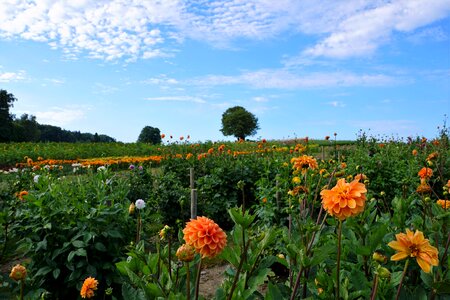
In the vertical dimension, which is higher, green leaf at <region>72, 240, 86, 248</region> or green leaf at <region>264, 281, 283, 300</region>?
green leaf at <region>264, 281, 283, 300</region>

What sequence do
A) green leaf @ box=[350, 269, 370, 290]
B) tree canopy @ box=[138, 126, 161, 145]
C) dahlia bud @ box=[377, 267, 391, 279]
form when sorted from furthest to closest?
tree canopy @ box=[138, 126, 161, 145], green leaf @ box=[350, 269, 370, 290], dahlia bud @ box=[377, 267, 391, 279]

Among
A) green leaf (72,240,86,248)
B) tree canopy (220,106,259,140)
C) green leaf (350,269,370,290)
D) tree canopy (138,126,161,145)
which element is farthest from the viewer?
tree canopy (220,106,259,140)

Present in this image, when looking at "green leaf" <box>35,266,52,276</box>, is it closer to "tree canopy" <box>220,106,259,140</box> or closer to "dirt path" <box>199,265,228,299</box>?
"dirt path" <box>199,265,228,299</box>

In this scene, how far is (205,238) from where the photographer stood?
1.10 m

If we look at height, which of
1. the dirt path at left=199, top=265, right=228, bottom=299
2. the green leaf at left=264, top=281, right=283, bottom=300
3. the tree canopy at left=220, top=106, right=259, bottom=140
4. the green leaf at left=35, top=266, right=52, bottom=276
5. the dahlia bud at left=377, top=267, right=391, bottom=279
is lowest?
the dirt path at left=199, top=265, right=228, bottom=299

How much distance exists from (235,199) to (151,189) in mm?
1236

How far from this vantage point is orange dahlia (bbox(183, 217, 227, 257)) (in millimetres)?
1100

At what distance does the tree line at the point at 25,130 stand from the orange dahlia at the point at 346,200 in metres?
29.3

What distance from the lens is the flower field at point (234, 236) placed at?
1.19 m

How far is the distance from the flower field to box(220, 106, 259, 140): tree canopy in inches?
1316

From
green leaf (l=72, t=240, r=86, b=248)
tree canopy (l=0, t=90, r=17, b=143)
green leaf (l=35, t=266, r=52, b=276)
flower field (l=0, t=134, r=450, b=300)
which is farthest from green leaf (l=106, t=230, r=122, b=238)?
tree canopy (l=0, t=90, r=17, b=143)

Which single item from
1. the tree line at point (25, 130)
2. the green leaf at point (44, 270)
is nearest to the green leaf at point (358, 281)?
the green leaf at point (44, 270)

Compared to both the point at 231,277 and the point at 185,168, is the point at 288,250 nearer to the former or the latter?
the point at 231,277

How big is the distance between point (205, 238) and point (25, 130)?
143ft
